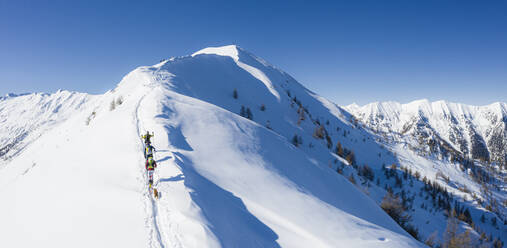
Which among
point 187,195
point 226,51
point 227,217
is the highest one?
point 226,51

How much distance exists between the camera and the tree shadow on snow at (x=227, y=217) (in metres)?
8.22

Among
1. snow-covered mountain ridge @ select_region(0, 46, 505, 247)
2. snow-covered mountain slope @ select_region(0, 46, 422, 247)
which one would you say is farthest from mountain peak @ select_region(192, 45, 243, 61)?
snow-covered mountain slope @ select_region(0, 46, 422, 247)

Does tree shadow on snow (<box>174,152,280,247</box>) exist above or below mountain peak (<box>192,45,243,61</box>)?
below

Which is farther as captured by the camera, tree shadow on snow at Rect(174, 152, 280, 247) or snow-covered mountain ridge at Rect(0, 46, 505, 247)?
tree shadow on snow at Rect(174, 152, 280, 247)

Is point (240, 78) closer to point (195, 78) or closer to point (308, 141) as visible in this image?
point (195, 78)

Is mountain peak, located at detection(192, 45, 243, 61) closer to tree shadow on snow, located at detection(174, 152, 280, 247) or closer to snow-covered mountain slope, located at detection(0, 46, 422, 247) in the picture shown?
snow-covered mountain slope, located at detection(0, 46, 422, 247)

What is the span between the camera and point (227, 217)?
927cm

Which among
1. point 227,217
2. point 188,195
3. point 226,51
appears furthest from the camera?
point 226,51

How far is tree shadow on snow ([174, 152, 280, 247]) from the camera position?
8217 millimetres

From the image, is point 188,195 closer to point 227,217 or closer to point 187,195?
point 187,195

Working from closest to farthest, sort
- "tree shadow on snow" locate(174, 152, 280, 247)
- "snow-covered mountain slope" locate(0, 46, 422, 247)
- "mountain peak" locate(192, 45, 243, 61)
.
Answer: "snow-covered mountain slope" locate(0, 46, 422, 247) → "tree shadow on snow" locate(174, 152, 280, 247) → "mountain peak" locate(192, 45, 243, 61)

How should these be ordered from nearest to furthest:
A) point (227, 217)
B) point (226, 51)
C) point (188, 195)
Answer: point (227, 217)
point (188, 195)
point (226, 51)

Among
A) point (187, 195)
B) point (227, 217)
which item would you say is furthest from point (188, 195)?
point (227, 217)

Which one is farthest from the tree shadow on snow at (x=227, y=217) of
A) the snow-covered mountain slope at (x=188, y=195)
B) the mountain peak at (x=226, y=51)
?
the mountain peak at (x=226, y=51)
